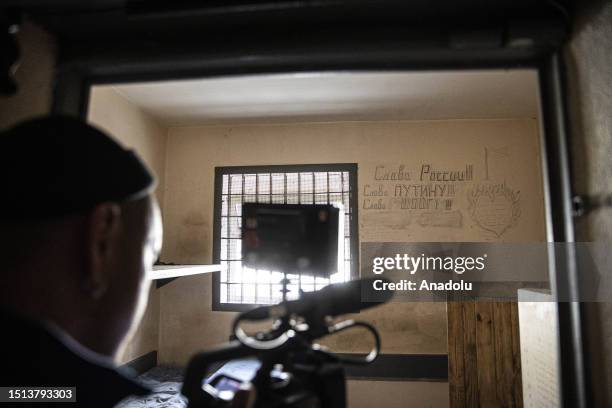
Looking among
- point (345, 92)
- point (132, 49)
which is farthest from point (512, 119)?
point (132, 49)

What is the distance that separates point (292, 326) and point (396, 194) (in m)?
2.27

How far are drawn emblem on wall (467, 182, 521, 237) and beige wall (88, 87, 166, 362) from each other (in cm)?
240

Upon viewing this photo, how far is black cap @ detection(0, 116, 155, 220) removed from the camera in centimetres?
38

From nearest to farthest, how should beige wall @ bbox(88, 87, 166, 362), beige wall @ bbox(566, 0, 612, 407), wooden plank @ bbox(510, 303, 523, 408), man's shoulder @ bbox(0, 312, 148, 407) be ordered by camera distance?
1. man's shoulder @ bbox(0, 312, 148, 407)
2. beige wall @ bbox(566, 0, 612, 407)
3. wooden plank @ bbox(510, 303, 523, 408)
4. beige wall @ bbox(88, 87, 166, 362)

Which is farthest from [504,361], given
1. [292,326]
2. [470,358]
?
[292,326]

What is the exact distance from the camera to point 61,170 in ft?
1.29

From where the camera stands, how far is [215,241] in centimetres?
274

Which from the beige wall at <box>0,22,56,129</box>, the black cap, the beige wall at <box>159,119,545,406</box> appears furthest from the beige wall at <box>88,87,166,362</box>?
the black cap

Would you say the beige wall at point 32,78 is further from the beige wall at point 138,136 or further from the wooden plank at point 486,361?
the wooden plank at point 486,361

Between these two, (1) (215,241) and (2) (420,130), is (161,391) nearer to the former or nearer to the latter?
(1) (215,241)

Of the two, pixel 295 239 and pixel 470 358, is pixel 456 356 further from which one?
pixel 295 239

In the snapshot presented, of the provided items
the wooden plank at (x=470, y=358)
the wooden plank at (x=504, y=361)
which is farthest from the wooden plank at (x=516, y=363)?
the wooden plank at (x=470, y=358)

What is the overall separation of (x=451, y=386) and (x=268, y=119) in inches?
85.5

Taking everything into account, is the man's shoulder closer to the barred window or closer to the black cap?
the black cap
